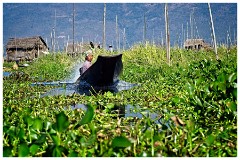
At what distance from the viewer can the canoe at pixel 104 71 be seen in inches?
298

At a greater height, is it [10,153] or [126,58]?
[126,58]

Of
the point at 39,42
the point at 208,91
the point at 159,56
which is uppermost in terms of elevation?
the point at 39,42

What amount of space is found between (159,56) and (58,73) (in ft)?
14.0

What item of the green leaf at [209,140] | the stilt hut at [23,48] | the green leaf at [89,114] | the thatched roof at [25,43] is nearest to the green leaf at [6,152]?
the green leaf at [89,114]

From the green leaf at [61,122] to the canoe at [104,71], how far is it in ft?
16.9

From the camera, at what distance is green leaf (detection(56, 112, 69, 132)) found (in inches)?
82.0

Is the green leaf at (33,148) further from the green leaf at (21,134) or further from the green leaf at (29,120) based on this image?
the green leaf at (29,120)

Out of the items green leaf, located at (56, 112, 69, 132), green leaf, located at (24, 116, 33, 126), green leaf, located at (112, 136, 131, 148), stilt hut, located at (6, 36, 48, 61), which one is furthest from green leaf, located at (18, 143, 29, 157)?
stilt hut, located at (6, 36, 48, 61)

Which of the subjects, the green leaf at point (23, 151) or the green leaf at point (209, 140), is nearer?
the green leaf at point (23, 151)

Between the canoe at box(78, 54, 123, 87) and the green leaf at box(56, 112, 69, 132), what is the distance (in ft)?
16.9

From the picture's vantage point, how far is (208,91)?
3262 mm

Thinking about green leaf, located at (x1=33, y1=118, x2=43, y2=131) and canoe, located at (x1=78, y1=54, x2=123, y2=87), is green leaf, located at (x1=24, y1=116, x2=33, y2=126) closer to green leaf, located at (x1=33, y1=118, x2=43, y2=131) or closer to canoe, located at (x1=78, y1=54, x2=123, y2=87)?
green leaf, located at (x1=33, y1=118, x2=43, y2=131)

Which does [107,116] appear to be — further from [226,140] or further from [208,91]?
[226,140]

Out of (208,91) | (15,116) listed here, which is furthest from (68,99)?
(208,91)
